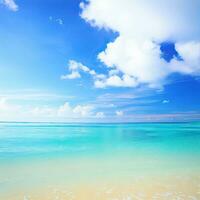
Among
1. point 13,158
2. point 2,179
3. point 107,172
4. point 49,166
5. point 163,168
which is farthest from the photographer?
point 13,158

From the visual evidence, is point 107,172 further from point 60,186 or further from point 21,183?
point 21,183

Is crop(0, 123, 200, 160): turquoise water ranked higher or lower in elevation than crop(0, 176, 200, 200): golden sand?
higher

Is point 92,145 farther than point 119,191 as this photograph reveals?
Yes

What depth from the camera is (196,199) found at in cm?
303

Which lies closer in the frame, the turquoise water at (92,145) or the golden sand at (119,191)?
the golden sand at (119,191)

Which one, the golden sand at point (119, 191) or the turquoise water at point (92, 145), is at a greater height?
the turquoise water at point (92, 145)

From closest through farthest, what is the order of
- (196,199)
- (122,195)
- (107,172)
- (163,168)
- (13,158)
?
(196,199) < (122,195) < (107,172) < (163,168) < (13,158)

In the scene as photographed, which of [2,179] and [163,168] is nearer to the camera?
[2,179]

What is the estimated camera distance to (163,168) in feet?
16.0

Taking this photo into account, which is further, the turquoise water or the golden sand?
the turquoise water

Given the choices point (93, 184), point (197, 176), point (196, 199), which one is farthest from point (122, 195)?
point (197, 176)

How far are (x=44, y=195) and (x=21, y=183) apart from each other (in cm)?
77

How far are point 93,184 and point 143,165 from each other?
1.66m

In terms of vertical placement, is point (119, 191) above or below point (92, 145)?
below
